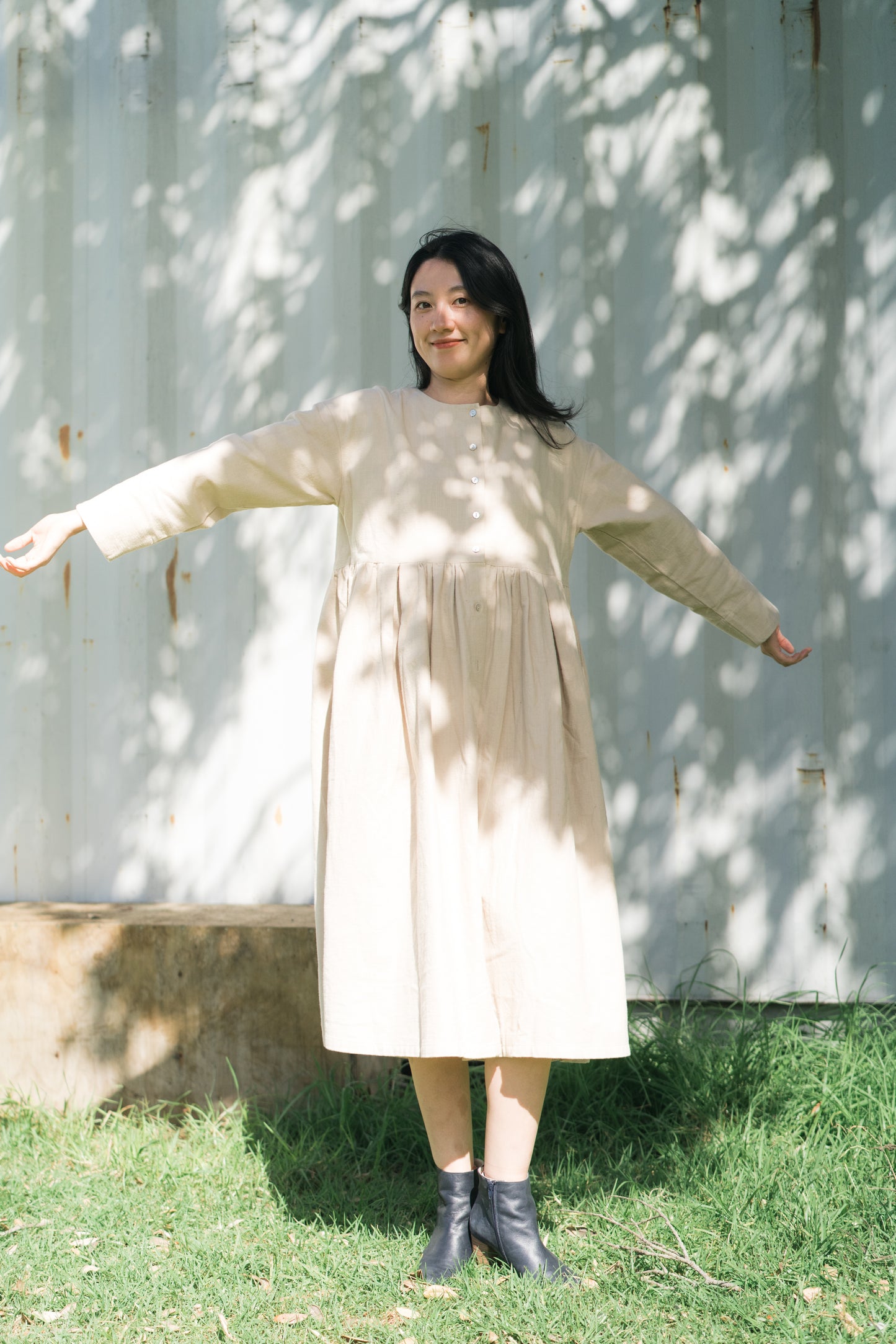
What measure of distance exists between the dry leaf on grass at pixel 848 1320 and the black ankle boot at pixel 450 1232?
0.77 m

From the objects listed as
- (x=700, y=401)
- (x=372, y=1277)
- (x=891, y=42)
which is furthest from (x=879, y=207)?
(x=372, y=1277)

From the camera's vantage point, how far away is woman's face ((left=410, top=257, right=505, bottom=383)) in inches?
98.1

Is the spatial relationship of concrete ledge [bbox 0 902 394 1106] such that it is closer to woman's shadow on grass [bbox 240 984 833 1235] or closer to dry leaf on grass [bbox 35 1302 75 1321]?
woman's shadow on grass [bbox 240 984 833 1235]

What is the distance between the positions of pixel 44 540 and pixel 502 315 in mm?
1121

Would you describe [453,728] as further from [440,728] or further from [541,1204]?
[541,1204]

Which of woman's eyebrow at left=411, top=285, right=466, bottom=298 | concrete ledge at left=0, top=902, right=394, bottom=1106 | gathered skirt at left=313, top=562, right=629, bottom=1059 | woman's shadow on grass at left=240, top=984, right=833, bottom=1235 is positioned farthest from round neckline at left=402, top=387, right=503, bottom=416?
woman's shadow on grass at left=240, top=984, right=833, bottom=1235

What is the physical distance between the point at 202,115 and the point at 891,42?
230 centimetres

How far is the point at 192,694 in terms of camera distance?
12.5 ft

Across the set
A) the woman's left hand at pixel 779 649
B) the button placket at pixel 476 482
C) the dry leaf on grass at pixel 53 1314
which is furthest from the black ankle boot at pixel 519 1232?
the woman's left hand at pixel 779 649

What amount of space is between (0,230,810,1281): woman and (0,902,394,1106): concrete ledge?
36.2 inches

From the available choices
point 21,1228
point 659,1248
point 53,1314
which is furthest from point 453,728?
point 21,1228

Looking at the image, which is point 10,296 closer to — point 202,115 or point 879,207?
point 202,115

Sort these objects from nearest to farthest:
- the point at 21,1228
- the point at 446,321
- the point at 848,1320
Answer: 1. the point at 848,1320
2. the point at 446,321
3. the point at 21,1228

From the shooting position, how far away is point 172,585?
151 inches
